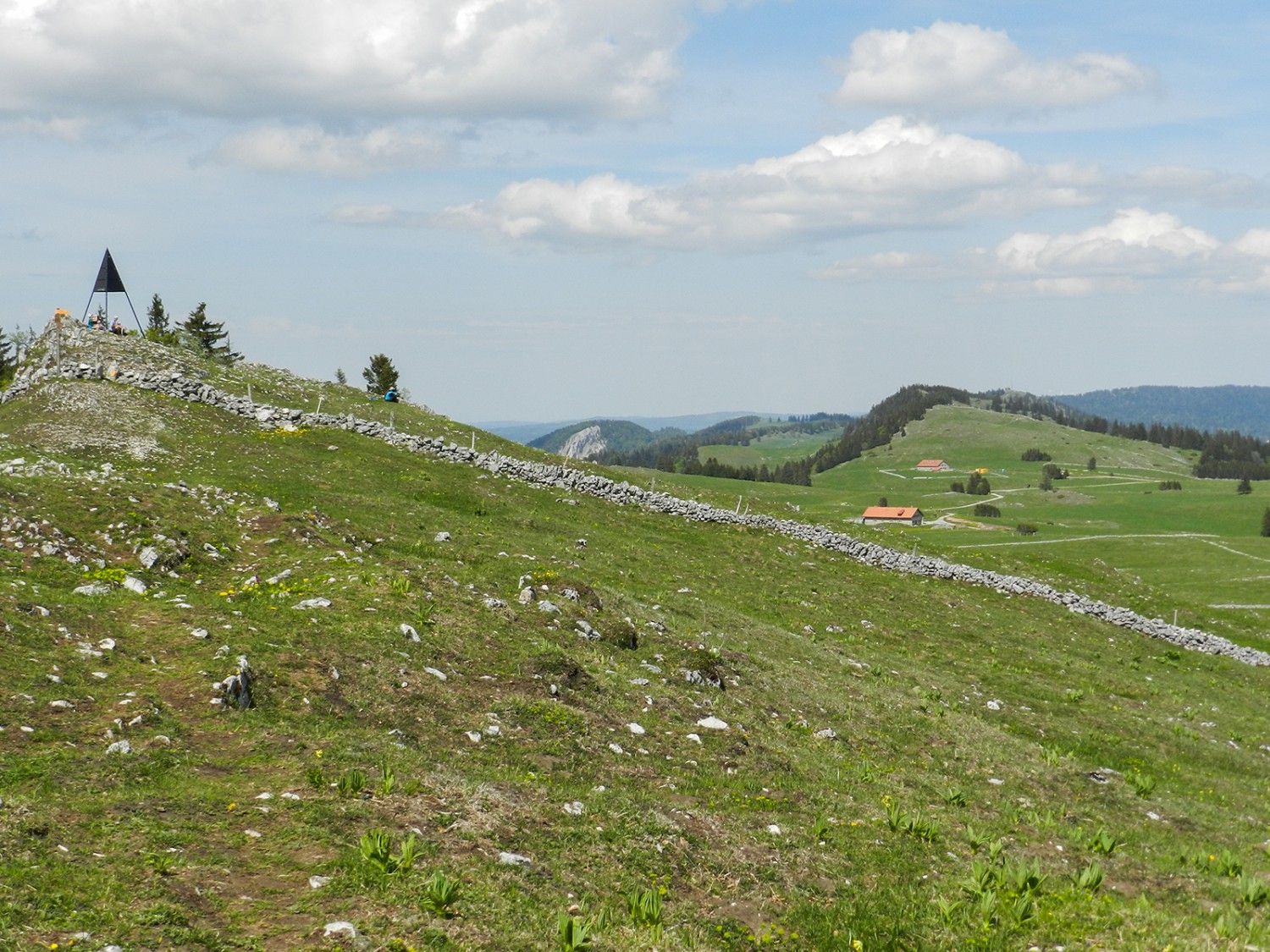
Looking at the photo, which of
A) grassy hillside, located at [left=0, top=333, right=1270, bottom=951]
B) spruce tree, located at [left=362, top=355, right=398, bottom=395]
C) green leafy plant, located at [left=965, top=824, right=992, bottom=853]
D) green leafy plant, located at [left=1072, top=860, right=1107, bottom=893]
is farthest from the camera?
spruce tree, located at [left=362, top=355, right=398, bottom=395]

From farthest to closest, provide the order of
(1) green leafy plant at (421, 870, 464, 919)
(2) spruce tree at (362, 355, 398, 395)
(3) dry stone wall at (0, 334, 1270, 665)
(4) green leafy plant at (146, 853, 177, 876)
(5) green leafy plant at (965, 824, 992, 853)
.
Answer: (2) spruce tree at (362, 355, 398, 395)
(3) dry stone wall at (0, 334, 1270, 665)
(5) green leafy plant at (965, 824, 992, 853)
(1) green leafy plant at (421, 870, 464, 919)
(4) green leafy plant at (146, 853, 177, 876)

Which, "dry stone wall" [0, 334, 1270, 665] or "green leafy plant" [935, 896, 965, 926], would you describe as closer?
"green leafy plant" [935, 896, 965, 926]

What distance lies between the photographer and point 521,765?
15422 millimetres

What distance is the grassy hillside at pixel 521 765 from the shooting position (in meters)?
10.8

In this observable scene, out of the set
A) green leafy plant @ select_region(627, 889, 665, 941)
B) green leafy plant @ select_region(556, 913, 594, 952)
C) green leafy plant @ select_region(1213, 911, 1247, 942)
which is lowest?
green leafy plant @ select_region(1213, 911, 1247, 942)

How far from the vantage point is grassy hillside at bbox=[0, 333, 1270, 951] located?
35.3ft

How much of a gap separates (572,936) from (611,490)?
41625mm

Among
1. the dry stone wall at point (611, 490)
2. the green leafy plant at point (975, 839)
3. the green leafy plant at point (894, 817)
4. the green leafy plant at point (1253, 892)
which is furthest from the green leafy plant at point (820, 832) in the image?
the dry stone wall at point (611, 490)

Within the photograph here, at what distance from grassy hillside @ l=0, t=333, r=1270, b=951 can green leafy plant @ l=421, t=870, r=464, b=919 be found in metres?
0.04

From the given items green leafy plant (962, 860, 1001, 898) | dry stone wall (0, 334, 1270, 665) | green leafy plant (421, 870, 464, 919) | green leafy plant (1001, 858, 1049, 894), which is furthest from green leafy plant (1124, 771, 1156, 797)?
dry stone wall (0, 334, 1270, 665)

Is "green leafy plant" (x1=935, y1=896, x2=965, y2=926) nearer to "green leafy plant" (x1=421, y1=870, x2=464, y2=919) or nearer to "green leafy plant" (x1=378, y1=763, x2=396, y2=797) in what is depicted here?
"green leafy plant" (x1=421, y1=870, x2=464, y2=919)

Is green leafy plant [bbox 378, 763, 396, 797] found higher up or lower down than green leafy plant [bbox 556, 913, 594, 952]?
higher up

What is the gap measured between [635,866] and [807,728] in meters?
9.32

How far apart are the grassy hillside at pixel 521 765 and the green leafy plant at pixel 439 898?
0.13 ft
